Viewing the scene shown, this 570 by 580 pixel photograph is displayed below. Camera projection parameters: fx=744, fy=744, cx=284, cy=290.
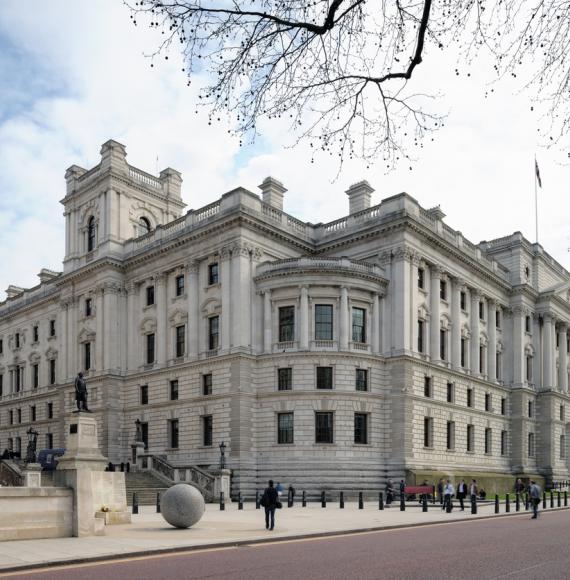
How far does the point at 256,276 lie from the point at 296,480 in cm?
1361

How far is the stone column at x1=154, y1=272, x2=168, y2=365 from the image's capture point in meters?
54.7

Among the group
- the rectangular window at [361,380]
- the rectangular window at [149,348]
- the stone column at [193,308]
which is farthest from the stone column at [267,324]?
the rectangular window at [149,348]

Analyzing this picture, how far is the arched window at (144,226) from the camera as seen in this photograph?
62.7m

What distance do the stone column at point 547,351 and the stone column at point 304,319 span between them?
29105 mm

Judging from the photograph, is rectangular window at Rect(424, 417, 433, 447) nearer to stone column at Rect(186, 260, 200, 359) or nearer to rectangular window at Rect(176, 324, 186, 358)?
stone column at Rect(186, 260, 200, 359)

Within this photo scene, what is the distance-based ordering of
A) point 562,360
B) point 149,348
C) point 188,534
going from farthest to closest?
point 562,360 < point 149,348 < point 188,534

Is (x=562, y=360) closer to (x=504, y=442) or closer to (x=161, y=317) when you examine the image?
(x=504, y=442)

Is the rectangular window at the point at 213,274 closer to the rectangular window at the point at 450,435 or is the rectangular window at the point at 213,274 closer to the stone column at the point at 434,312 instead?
the stone column at the point at 434,312

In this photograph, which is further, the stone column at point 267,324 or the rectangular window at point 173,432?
the rectangular window at point 173,432

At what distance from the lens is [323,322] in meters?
48.9

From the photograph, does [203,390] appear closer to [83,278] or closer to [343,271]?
[343,271]

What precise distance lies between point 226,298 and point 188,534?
96.2 feet

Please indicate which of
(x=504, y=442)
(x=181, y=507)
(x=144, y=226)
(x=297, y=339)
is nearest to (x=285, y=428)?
(x=297, y=339)

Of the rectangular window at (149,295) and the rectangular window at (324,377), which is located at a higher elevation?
the rectangular window at (149,295)
